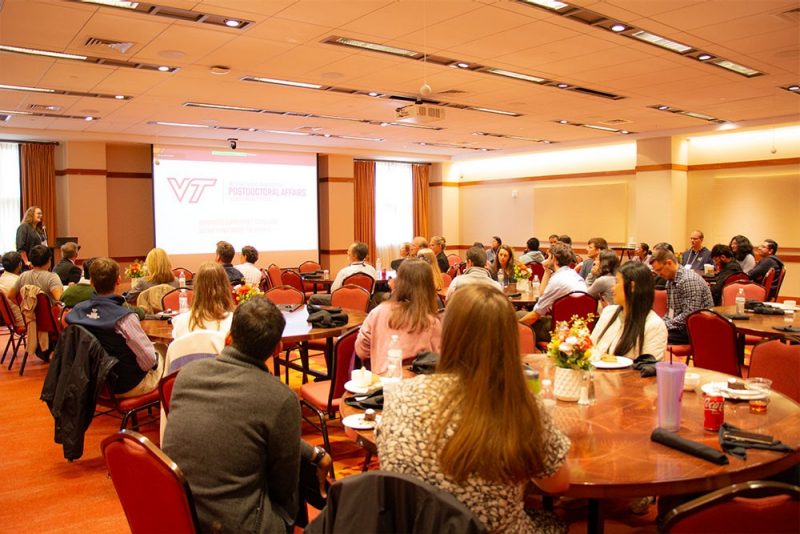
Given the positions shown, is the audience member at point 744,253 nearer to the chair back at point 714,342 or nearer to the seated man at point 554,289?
the seated man at point 554,289

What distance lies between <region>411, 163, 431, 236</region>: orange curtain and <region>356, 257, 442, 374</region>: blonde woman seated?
1329 cm

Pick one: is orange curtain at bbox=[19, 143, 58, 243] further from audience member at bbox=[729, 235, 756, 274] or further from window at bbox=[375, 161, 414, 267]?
audience member at bbox=[729, 235, 756, 274]

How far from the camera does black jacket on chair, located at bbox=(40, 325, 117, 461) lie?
12.5 feet

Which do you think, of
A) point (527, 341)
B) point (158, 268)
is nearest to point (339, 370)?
point (527, 341)

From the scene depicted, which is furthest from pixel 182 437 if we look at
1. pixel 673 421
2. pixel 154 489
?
pixel 673 421

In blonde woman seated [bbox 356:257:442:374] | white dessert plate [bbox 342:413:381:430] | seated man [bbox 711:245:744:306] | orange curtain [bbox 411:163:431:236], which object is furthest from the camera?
orange curtain [bbox 411:163:431:236]

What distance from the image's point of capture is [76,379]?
12.6 feet

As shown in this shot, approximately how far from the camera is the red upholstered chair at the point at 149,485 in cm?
177

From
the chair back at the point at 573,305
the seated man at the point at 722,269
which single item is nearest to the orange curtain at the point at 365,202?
the seated man at the point at 722,269

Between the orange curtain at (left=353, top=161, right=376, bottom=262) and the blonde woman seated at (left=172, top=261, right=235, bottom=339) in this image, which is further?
the orange curtain at (left=353, top=161, right=376, bottom=262)

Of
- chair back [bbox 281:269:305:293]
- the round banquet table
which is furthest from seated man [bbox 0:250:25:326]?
the round banquet table

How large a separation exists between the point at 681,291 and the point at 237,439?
4452 mm

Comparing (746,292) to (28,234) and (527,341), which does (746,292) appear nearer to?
(527,341)

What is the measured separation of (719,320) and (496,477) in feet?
12.0
